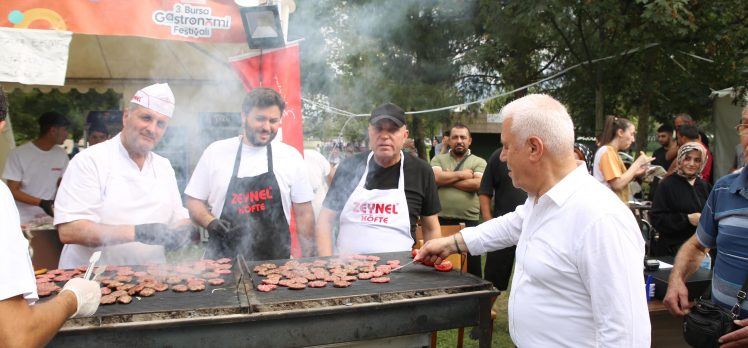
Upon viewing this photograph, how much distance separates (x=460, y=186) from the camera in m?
5.59

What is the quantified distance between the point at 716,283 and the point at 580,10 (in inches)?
311

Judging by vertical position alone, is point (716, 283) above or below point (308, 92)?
below

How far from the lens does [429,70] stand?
9805 millimetres

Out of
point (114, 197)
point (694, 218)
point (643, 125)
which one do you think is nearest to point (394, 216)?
point (114, 197)

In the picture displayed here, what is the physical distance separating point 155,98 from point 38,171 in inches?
120

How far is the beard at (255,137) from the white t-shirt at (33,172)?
3.18m

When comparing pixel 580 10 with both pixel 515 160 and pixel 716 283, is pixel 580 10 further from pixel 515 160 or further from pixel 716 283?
pixel 515 160

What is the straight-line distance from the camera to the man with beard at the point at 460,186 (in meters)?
5.55

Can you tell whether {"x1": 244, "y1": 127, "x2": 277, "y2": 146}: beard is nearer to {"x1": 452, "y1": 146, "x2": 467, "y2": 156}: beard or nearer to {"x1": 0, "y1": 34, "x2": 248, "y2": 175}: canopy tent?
{"x1": 0, "y1": 34, "x2": 248, "y2": 175}: canopy tent

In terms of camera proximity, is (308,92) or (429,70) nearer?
(308,92)

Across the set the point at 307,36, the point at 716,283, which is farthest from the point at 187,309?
the point at 307,36

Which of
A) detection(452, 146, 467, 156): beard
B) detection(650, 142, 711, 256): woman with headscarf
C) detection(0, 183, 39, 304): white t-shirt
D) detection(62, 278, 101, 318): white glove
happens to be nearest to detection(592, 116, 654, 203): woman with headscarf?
detection(650, 142, 711, 256): woman with headscarf

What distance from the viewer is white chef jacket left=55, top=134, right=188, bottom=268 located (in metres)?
3.00

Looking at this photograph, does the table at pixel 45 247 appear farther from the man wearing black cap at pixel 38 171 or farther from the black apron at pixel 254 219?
the black apron at pixel 254 219
